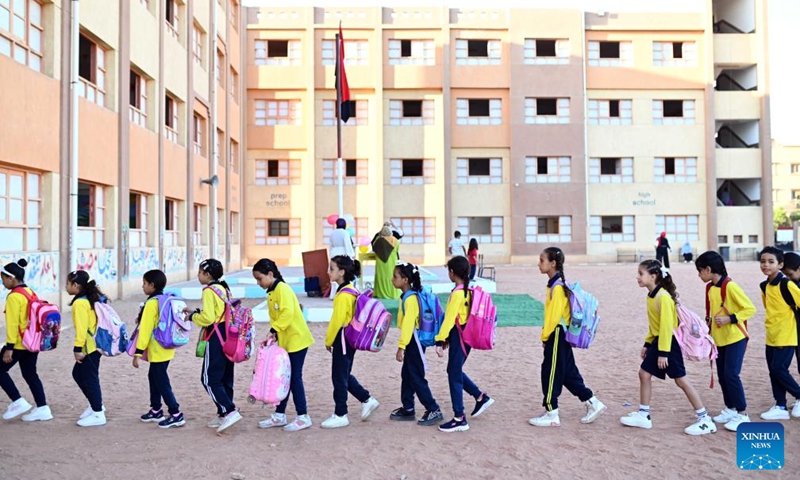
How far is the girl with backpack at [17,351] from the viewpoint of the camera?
5.40 metres

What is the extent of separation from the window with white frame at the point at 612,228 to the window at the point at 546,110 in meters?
5.21

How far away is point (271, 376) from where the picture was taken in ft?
17.0

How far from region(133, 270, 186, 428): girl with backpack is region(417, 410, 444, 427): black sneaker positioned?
1.91 metres

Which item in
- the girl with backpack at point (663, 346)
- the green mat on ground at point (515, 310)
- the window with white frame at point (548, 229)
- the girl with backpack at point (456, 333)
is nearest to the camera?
the girl with backpack at point (663, 346)

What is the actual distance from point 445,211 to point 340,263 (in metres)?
27.4

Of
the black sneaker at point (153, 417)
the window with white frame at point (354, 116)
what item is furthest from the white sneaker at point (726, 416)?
the window with white frame at point (354, 116)

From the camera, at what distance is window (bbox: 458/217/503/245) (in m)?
33.6

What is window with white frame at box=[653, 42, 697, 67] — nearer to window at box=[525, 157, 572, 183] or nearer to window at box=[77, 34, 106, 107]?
window at box=[525, 157, 572, 183]

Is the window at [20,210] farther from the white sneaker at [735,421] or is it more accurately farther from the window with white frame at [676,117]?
the window with white frame at [676,117]

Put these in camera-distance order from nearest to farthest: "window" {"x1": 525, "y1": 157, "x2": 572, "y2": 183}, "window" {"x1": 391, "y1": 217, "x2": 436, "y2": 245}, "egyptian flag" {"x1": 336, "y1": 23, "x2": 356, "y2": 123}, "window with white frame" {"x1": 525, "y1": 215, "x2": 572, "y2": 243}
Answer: "egyptian flag" {"x1": 336, "y1": 23, "x2": 356, "y2": 123} → "window" {"x1": 391, "y1": 217, "x2": 436, "y2": 245} → "window" {"x1": 525, "y1": 157, "x2": 572, "y2": 183} → "window with white frame" {"x1": 525, "y1": 215, "x2": 572, "y2": 243}

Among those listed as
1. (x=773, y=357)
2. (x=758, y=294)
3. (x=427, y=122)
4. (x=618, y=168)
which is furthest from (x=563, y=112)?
(x=773, y=357)

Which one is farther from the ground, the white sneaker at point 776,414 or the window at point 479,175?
the window at point 479,175

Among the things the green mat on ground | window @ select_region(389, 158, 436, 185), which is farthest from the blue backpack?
window @ select_region(389, 158, 436, 185)

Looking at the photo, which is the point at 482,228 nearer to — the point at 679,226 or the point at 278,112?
the point at 679,226
